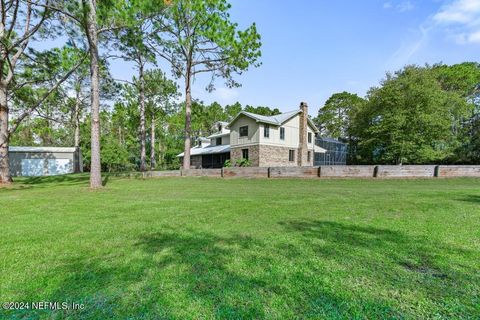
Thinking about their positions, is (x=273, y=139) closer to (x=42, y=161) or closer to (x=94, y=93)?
(x=94, y=93)

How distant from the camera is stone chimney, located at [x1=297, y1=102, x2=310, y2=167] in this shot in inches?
929

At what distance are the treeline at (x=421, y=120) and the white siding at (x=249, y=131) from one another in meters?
11.9

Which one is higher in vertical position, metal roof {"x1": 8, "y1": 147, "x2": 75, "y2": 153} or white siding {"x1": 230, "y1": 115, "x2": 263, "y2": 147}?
white siding {"x1": 230, "y1": 115, "x2": 263, "y2": 147}

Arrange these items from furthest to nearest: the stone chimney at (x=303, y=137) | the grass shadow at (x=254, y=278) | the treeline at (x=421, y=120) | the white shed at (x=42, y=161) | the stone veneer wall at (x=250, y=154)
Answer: the stone chimney at (x=303, y=137) → the white shed at (x=42, y=161) → the stone veneer wall at (x=250, y=154) → the treeline at (x=421, y=120) → the grass shadow at (x=254, y=278)

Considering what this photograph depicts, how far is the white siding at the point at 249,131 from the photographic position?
21.6 metres

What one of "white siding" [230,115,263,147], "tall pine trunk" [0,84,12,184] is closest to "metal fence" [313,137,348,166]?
"white siding" [230,115,263,147]

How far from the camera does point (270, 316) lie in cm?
184

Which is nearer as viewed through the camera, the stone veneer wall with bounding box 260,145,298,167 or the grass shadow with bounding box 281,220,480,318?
the grass shadow with bounding box 281,220,480,318

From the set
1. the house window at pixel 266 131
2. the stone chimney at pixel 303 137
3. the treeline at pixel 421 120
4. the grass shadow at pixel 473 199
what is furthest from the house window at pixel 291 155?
the grass shadow at pixel 473 199

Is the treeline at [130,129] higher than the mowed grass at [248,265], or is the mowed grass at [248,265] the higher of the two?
the treeline at [130,129]

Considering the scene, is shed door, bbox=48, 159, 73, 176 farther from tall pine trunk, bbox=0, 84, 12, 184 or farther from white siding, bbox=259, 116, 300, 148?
white siding, bbox=259, 116, 300, 148

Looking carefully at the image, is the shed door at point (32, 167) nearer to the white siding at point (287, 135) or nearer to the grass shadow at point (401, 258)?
the white siding at point (287, 135)

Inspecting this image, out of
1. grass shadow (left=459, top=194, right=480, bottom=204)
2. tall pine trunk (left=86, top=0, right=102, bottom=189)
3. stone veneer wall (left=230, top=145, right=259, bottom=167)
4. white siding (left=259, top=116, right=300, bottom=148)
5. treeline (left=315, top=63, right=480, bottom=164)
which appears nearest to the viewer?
grass shadow (left=459, top=194, right=480, bottom=204)

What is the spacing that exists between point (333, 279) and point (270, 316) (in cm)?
88
